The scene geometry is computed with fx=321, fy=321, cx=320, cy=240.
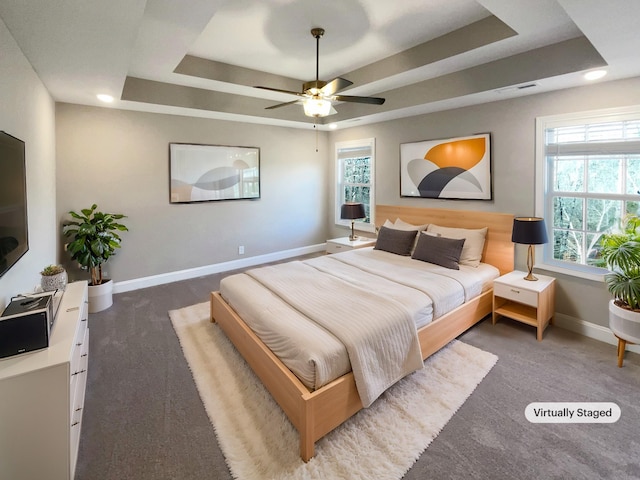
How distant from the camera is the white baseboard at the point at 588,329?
2.98m

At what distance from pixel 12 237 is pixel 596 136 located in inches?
185

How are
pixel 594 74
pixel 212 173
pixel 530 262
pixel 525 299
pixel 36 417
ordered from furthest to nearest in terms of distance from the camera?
1. pixel 212 173
2. pixel 530 262
3. pixel 525 299
4. pixel 594 74
5. pixel 36 417

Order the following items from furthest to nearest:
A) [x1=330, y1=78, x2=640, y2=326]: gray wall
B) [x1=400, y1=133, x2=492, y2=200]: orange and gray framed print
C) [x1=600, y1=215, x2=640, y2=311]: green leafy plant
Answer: [x1=400, y1=133, x2=492, y2=200]: orange and gray framed print, [x1=330, y1=78, x2=640, y2=326]: gray wall, [x1=600, y1=215, x2=640, y2=311]: green leafy plant

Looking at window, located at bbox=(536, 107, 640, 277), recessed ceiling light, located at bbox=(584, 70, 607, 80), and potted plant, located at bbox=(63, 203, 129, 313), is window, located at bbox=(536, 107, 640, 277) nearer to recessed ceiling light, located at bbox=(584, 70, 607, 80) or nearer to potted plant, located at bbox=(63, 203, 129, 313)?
recessed ceiling light, located at bbox=(584, 70, 607, 80)

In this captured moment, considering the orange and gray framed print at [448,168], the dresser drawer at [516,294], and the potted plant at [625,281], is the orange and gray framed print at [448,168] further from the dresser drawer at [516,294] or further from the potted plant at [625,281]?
the potted plant at [625,281]

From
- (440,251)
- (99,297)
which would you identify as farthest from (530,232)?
(99,297)

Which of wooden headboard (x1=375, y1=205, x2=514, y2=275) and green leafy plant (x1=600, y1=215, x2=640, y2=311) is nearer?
green leafy plant (x1=600, y1=215, x2=640, y2=311)

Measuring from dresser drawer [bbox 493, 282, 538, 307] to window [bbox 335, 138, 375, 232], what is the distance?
2488mm

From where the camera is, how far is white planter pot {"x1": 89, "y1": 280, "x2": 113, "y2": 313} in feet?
12.2

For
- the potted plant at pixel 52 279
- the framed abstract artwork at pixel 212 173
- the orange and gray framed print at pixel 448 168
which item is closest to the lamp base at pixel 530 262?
the orange and gray framed print at pixel 448 168

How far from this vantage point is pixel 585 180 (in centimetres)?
316

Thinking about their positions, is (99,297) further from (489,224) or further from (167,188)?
(489,224)

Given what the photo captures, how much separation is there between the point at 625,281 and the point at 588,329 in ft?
2.83

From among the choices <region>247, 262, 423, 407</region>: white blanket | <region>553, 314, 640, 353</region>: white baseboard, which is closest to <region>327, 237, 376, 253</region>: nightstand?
<region>247, 262, 423, 407</region>: white blanket
